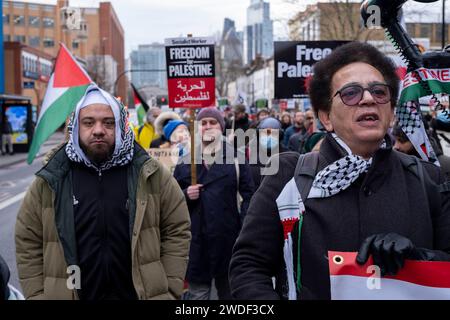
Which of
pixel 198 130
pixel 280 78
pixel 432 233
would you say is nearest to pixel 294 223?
pixel 432 233

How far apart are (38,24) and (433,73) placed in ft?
335

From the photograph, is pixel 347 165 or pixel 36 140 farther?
pixel 36 140

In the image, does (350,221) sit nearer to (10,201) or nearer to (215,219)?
(215,219)

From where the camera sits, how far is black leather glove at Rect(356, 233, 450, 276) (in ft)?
6.91

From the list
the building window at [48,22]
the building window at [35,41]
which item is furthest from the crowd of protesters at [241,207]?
the building window at [48,22]

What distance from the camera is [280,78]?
9289mm

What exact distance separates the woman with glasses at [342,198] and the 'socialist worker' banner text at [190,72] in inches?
185

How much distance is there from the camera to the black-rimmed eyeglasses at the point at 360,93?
2.47 metres

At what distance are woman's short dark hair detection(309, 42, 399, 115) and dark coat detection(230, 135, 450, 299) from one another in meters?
0.21

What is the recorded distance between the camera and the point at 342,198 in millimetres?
2426

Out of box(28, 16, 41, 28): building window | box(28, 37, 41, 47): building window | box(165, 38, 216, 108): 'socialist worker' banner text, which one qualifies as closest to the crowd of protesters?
box(165, 38, 216, 108): 'socialist worker' banner text

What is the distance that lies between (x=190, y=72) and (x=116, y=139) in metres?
3.68

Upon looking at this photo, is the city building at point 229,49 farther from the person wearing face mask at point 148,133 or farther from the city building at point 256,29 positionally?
the person wearing face mask at point 148,133
